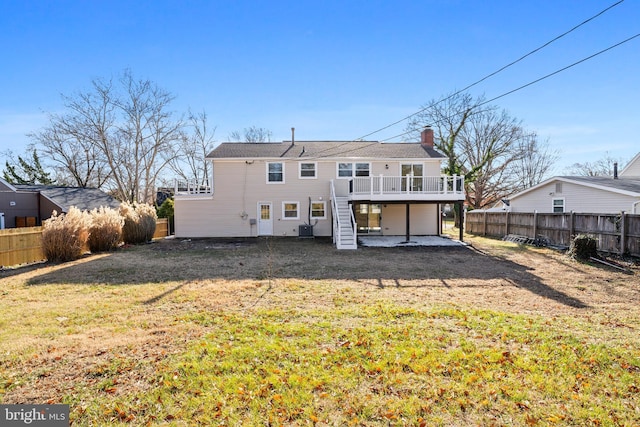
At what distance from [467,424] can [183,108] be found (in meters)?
34.4

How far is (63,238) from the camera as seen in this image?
37.1 ft

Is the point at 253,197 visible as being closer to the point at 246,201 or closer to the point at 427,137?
the point at 246,201

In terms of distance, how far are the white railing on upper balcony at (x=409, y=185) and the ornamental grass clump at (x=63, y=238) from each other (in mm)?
11075

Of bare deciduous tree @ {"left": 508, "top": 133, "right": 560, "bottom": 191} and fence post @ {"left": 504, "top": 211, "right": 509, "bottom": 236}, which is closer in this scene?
fence post @ {"left": 504, "top": 211, "right": 509, "bottom": 236}

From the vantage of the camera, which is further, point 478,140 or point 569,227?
point 478,140

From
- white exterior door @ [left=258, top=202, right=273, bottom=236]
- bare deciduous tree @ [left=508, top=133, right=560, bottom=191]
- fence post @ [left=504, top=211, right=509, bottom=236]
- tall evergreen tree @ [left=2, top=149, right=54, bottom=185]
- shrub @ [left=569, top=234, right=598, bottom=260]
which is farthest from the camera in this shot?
bare deciduous tree @ [left=508, top=133, right=560, bottom=191]

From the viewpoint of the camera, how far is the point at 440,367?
3.70 meters

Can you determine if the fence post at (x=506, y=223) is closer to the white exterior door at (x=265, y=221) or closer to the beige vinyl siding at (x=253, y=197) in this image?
the beige vinyl siding at (x=253, y=197)

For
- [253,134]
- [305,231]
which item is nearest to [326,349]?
[305,231]

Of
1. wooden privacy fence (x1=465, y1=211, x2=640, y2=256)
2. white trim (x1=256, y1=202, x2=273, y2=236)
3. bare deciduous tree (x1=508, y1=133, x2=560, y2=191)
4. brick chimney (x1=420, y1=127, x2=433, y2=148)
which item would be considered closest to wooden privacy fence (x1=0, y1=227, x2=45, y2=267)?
white trim (x1=256, y1=202, x2=273, y2=236)

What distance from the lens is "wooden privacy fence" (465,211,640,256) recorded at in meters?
10.6

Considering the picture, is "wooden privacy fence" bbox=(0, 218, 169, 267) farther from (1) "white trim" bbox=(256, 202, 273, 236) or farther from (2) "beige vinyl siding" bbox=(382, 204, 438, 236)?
(2) "beige vinyl siding" bbox=(382, 204, 438, 236)

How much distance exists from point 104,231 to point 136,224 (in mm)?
2517

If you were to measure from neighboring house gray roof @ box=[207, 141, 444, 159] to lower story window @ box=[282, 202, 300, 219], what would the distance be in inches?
102
